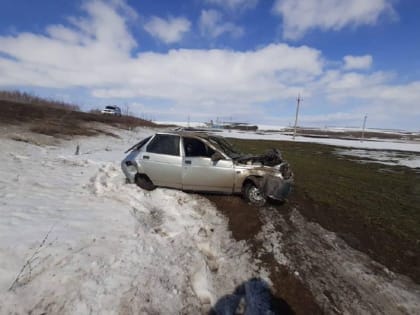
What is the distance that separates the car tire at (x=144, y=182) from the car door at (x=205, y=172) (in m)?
0.92

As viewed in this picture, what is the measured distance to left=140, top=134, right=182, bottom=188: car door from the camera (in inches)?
304

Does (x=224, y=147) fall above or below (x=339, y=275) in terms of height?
above

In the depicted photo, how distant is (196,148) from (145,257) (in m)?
3.85

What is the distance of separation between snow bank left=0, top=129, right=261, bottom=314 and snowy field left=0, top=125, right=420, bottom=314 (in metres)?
0.01

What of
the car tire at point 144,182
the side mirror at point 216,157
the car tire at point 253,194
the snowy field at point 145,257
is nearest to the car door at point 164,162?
the car tire at point 144,182

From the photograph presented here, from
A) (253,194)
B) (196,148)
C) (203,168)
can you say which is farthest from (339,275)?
(196,148)

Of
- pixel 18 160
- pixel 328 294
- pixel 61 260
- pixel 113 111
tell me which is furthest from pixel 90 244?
pixel 113 111

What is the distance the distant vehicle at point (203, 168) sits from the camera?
289 inches

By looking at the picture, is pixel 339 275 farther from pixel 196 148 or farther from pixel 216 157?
pixel 196 148

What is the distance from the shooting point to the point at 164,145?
26.2ft

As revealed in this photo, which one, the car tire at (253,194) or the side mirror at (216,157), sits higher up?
the side mirror at (216,157)

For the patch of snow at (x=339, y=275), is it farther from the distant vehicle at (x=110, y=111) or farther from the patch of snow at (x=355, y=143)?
the distant vehicle at (x=110, y=111)

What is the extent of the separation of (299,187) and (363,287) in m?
6.85

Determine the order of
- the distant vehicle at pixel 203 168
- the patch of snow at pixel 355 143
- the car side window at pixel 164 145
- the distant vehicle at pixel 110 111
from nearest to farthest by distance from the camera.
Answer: the distant vehicle at pixel 203 168 → the car side window at pixel 164 145 → the patch of snow at pixel 355 143 → the distant vehicle at pixel 110 111
